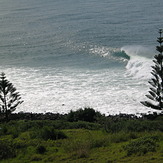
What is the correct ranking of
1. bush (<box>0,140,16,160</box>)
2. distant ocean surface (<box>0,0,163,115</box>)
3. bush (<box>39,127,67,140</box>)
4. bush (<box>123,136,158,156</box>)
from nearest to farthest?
bush (<box>123,136,158,156</box>)
bush (<box>0,140,16,160</box>)
bush (<box>39,127,67,140</box>)
distant ocean surface (<box>0,0,163,115</box>)

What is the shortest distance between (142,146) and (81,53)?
118 feet

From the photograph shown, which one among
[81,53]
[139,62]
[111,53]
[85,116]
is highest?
[81,53]

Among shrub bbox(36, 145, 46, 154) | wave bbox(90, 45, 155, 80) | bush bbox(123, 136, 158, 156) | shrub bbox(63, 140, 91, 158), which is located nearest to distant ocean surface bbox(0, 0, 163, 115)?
wave bbox(90, 45, 155, 80)

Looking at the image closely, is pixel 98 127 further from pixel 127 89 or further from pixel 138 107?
pixel 127 89

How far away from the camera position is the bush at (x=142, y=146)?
1247 centimetres

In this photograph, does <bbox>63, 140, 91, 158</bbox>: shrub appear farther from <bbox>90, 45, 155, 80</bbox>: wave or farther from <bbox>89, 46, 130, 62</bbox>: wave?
<bbox>89, 46, 130, 62</bbox>: wave

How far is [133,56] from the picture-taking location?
150 feet

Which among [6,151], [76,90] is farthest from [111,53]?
[6,151]

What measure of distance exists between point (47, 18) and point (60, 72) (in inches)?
1253

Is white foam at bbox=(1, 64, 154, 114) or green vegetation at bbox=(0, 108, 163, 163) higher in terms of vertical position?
white foam at bbox=(1, 64, 154, 114)

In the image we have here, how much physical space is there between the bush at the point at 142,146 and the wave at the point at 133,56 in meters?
24.4

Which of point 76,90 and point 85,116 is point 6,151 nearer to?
point 85,116

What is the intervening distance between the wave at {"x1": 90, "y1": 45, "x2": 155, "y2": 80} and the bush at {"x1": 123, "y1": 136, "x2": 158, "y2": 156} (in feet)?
80.0

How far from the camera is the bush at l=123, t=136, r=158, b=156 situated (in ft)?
40.9
